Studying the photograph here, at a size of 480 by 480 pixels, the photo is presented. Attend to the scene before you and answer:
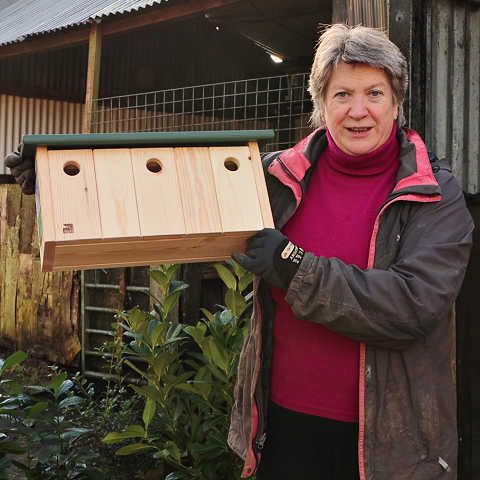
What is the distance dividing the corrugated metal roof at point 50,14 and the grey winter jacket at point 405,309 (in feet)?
14.0

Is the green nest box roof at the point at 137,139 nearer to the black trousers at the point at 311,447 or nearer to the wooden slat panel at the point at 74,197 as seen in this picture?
the wooden slat panel at the point at 74,197

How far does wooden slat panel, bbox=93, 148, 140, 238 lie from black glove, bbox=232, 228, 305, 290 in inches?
12.5

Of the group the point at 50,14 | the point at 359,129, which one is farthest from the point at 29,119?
the point at 359,129

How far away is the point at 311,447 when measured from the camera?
1.77 meters

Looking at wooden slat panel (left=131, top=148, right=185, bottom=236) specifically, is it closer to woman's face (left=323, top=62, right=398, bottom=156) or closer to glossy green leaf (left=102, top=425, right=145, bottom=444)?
woman's face (left=323, top=62, right=398, bottom=156)

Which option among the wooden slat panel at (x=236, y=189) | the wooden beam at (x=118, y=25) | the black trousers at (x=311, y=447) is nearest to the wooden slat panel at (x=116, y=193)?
the wooden slat panel at (x=236, y=189)

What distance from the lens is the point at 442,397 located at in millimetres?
1657

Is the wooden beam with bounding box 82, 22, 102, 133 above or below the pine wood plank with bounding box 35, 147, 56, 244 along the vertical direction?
above

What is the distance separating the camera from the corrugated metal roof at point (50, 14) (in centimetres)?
587

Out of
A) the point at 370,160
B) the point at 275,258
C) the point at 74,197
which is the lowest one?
the point at 275,258

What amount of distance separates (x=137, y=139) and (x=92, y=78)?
4.53 meters

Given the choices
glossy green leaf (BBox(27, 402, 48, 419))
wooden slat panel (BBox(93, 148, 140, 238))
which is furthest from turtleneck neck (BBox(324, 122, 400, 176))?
glossy green leaf (BBox(27, 402, 48, 419))

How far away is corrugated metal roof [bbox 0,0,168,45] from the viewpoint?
231 inches

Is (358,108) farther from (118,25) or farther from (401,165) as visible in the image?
(118,25)
